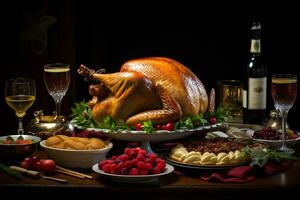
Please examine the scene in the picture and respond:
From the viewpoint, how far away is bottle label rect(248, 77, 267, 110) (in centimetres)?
280

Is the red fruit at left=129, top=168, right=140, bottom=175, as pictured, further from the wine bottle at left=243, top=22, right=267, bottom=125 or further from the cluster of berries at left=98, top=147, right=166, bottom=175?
the wine bottle at left=243, top=22, right=267, bottom=125

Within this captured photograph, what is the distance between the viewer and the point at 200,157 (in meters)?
2.14

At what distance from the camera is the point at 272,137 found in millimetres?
2451

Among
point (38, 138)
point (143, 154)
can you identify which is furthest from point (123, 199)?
point (38, 138)

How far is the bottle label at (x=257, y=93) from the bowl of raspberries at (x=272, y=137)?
32cm

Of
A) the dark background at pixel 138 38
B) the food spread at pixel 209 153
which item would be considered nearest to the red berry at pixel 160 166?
the food spread at pixel 209 153

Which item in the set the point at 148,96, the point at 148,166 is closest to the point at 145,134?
the point at 148,96

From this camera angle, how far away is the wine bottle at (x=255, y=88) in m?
2.81

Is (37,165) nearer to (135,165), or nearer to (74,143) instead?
(74,143)

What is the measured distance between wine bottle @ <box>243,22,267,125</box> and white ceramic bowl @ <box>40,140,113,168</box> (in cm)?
85

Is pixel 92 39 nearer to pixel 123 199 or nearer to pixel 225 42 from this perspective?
pixel 225 42

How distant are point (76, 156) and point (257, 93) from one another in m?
0.96

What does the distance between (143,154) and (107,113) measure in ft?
1.36

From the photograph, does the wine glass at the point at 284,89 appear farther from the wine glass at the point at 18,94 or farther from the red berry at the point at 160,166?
the wine glass at the point at 18,94
